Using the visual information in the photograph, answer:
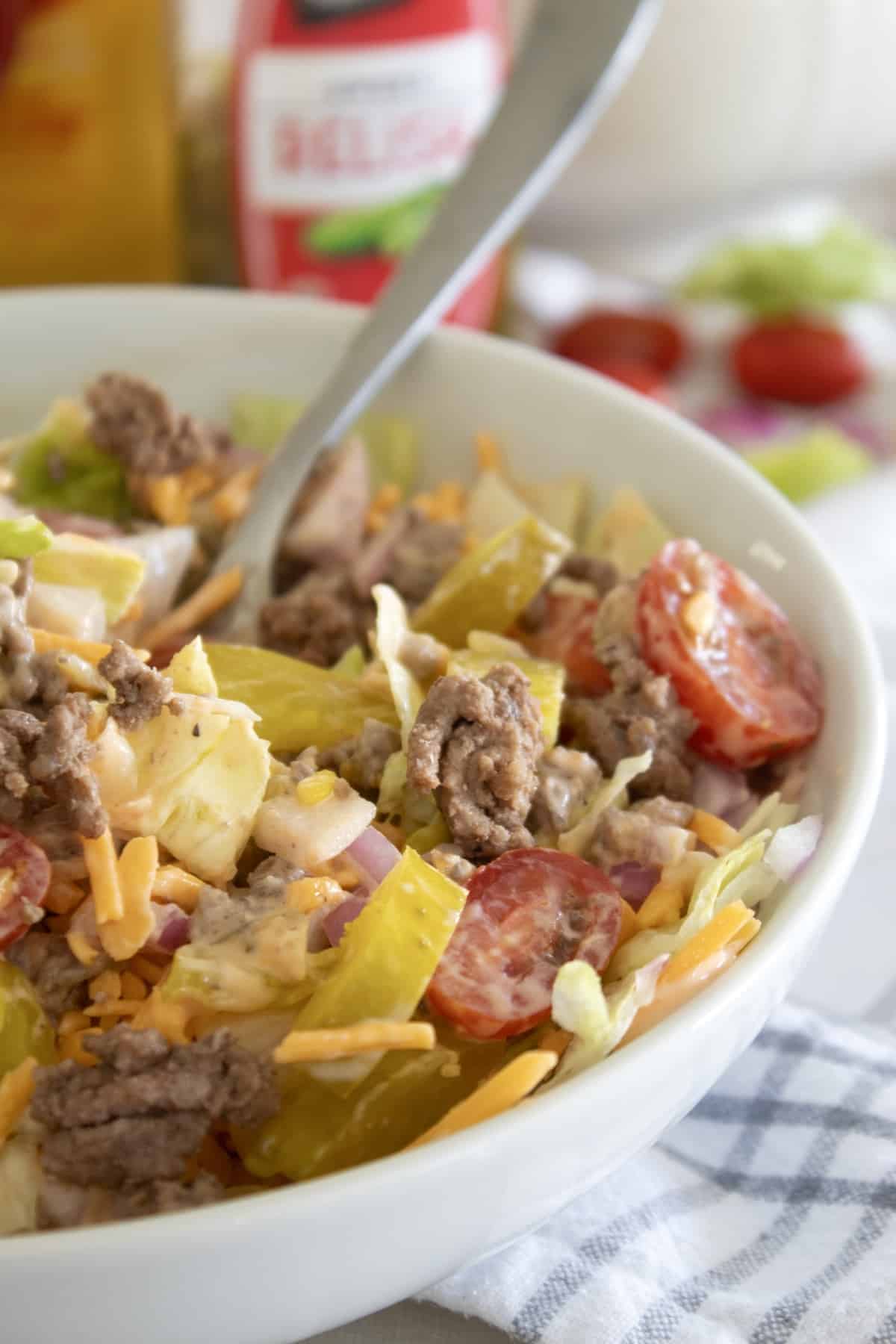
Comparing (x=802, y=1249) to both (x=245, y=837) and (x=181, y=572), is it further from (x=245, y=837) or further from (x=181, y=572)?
(x=181, y=572)

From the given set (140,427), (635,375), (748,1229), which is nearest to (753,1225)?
(748,1229)

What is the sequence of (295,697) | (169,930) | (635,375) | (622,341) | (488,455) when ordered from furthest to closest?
1. (622,341)
2. (635,375)
3. (488,455)
4. (295,697)
5. (169,930)

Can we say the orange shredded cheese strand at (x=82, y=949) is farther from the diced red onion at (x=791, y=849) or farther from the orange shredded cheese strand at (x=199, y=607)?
the diced red onion at (x=791, y=849)

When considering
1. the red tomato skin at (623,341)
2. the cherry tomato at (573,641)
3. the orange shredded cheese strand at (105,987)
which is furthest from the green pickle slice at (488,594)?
the red tomato skin at (623,341)

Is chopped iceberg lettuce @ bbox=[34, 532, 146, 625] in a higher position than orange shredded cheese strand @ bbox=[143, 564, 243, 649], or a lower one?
higher

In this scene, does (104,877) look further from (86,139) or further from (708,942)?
(86,139)

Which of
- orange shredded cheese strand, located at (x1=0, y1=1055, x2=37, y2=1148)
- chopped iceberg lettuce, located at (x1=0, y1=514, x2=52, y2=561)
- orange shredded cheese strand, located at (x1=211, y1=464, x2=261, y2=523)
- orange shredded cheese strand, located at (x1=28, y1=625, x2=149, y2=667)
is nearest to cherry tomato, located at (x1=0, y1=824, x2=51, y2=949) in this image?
orange shredded cheese strand, located at (x1=0, y1=1055, x2=37, y2=1148)

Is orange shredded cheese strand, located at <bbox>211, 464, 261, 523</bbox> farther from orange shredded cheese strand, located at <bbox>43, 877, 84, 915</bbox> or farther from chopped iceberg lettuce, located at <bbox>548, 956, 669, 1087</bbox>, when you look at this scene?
chopped iceberg lettuce, located at <bbox>548, 956, 669, 1087</bbox>
